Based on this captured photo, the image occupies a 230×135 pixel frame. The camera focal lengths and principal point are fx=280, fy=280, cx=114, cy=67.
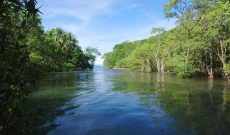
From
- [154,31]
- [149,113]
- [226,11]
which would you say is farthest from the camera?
[154,31]

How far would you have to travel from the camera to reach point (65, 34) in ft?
323

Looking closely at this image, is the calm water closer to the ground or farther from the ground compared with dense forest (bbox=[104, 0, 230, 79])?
closer to the ground

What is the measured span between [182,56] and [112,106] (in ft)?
112

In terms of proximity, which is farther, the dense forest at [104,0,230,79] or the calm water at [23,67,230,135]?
the dense forest at [104,0,230,79]

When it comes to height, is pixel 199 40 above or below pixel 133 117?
above

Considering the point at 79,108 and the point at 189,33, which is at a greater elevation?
the point at 189,33

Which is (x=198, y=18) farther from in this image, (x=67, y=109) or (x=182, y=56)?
(x=67, y=109)

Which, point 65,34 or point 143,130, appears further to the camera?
point 65,34

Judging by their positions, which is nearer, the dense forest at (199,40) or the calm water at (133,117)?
the calm water at (133,117)

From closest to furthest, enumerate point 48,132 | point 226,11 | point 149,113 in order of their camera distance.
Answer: point 48,132, point 149,113, point 226,11

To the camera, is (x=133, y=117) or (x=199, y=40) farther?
(x=199, y=40)

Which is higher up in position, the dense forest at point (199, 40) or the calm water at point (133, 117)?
the dense forest at point (199, 40)

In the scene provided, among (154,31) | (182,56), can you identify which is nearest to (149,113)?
(182,56)

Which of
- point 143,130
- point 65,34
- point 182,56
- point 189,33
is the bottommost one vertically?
point 143,130
